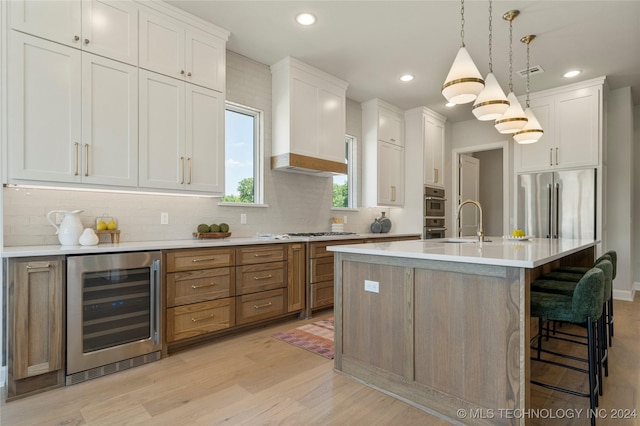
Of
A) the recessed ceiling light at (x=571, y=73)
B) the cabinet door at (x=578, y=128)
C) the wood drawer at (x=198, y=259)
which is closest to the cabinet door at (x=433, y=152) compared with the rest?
the cabinet door at (x=578, y=128)

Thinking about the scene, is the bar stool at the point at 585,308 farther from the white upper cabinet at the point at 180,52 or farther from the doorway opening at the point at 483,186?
the doorway opening at the point at 483,186

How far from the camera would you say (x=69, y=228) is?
8.54 ft

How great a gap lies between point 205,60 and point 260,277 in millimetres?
2108

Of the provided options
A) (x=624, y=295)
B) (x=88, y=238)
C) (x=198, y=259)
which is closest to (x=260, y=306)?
(x=198, y=259)

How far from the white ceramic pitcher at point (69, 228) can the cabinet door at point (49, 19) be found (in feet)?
4.01

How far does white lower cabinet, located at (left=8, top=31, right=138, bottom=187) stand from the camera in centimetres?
233

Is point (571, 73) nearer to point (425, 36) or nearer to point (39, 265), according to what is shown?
point (425, 36)

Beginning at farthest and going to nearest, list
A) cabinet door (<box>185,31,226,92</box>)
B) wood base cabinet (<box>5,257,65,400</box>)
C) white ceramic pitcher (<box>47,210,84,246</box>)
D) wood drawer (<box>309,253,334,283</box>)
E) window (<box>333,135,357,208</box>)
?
window (<box>333,135,357,208</box>)
wood drawer (<box>309,253,334,283</box>)
cabinet door (<box>185,31,226,92</box>)
white ceramic pitcher (<box>47,210,84,246</box>)
wood base cabinet (<box>5,257,65,400</box>)

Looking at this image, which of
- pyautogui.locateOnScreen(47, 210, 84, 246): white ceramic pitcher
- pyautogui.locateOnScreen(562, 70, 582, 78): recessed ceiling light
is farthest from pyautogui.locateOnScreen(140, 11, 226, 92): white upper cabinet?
pyautogui.locateOnScreen(562, 70, 582, 78): recessed ceiling light

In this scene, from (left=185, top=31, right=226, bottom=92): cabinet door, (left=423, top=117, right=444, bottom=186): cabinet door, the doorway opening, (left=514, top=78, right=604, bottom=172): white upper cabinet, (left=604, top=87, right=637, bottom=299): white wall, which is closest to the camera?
(left=185, top=31, right=226, bottom=92): cabinet door

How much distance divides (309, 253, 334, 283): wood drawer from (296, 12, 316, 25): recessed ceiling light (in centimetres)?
237

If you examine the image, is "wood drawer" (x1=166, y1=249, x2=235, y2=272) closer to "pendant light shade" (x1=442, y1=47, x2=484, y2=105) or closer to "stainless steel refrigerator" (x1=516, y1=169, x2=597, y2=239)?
"pendant light shade" (x1=442, y1=47, x2=484, y2=105)

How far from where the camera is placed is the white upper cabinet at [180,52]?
116 inches

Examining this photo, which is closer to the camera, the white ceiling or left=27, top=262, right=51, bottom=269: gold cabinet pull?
left=27, top=262, right=51, bottom=269: gold cabinet pull
